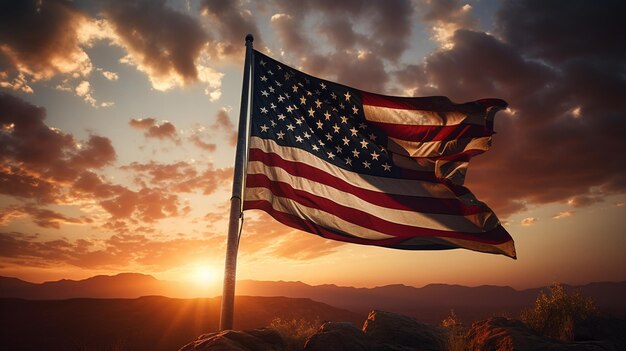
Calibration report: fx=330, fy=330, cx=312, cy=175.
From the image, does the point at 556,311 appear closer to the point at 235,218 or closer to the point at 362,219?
the point at 362,219

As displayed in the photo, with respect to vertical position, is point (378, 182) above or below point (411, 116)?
below

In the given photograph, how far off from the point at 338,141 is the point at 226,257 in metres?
3.71

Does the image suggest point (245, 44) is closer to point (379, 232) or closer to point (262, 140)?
point (262, 140)

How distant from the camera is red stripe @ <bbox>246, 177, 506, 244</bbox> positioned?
6637 millimetres

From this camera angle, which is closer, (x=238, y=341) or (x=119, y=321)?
(x=238, y=341)

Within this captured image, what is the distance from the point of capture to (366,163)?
7.59 meters

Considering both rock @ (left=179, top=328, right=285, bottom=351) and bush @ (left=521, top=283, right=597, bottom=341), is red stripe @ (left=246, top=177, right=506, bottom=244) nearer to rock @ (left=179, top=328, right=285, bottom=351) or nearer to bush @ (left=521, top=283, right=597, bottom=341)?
rock @ (left=179, top=328, right=285, bottom=351)

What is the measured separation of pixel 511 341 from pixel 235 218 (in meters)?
5.12

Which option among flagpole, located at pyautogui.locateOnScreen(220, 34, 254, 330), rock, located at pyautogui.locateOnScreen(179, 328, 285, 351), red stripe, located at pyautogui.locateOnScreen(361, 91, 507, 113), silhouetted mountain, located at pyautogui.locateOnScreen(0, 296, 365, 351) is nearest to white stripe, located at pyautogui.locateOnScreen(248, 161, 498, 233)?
flagpole, located at pyautogui.locateOnScreen(220, 34, 254, 330)

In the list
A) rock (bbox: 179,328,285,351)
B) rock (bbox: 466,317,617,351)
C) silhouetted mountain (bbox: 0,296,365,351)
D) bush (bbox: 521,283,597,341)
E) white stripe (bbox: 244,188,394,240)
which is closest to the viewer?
rock (bbox: 179,328,285,351)

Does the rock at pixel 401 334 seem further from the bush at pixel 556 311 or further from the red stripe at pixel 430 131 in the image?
the bush at pixel 556 311

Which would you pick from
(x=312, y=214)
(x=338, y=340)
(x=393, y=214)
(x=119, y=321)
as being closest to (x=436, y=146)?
(x=393, y=214)

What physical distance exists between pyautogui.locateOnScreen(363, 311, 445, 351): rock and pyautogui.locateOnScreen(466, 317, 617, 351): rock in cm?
85

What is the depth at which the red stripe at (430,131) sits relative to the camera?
23.5ft
